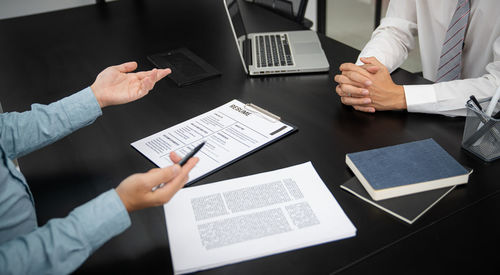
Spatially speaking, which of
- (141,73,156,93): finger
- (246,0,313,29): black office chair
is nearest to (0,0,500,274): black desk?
(141,73,156,93): finger

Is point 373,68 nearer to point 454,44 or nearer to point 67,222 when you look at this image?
point 454,44

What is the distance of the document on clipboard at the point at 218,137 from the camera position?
0.97 m

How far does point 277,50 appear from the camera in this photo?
148 cm

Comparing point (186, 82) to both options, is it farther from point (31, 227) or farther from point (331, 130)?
point (31, 227)

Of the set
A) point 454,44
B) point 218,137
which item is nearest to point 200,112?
point 218,137

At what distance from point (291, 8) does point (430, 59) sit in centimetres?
86

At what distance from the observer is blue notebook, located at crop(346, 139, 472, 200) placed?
2.71 ft

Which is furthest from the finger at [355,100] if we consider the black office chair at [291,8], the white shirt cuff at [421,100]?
the black office chair at [291,8]

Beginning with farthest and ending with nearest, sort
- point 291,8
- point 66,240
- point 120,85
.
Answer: point 291,8 → point 120,85 → point 66,240

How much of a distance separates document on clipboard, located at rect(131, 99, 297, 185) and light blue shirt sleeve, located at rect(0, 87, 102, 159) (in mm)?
153

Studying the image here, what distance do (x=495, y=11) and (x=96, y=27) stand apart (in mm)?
1674

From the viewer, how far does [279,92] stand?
128 centimetres

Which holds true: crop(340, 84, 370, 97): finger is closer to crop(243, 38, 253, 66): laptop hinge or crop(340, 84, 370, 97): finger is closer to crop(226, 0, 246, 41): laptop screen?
crop(243, 38, 253, 66): laptop hinge

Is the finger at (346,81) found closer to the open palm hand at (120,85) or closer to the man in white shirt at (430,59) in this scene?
the man in white shirt at (430,59)
